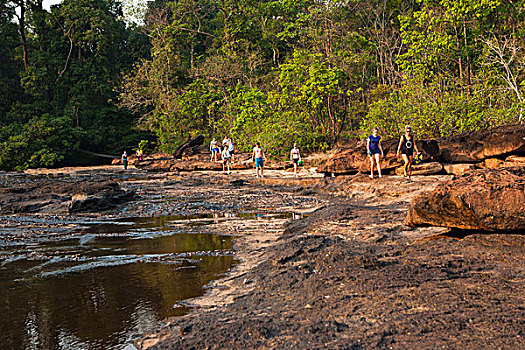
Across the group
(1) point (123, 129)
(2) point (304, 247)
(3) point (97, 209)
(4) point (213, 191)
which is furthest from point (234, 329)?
(1) point (123, 129)

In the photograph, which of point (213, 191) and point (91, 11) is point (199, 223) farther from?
point (91, 11)

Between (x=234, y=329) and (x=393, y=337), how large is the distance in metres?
1.15

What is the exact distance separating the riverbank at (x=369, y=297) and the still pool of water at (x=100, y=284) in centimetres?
39

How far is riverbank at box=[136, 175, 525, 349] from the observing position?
286cm

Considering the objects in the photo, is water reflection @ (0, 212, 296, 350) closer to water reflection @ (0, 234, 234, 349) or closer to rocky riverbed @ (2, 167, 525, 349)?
water reflection @ (0, 234, 234, 349)

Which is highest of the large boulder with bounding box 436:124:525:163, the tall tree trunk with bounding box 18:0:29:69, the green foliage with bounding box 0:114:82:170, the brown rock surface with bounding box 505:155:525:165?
the tall tree trunk with bounding box 18:0:29:69

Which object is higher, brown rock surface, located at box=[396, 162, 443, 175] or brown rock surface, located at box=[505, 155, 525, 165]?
brown rock surface, located at box=[505, 155, 525, 165]

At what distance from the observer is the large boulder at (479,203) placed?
16.0ft

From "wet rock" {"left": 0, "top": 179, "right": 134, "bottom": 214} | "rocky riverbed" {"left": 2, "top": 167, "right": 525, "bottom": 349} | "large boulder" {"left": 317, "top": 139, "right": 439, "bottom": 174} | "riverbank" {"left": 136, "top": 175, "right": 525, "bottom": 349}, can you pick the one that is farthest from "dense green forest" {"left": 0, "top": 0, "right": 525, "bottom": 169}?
"riverbank" {"left": 136, "top": 175, "right": 525, "bottom": 349}

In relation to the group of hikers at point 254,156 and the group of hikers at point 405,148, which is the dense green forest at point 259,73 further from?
the group of hikers at point 405,148

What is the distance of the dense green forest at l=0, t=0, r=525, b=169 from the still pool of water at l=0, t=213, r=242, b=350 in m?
17.6

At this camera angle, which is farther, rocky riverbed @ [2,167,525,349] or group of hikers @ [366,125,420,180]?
group of hikers @ [366,125,420,180]

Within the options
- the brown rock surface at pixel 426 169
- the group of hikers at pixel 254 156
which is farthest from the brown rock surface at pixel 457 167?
the group of hikers at pixel 254 156

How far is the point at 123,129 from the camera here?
47.1 metres
